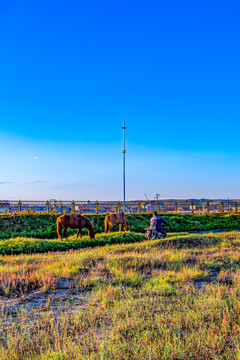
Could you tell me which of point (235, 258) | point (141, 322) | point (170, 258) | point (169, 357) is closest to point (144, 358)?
point (169, 357)

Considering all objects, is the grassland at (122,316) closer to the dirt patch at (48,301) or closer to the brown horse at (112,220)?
the dirt patch at (48,301)

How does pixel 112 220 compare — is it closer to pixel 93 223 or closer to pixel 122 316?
pixel 93 223

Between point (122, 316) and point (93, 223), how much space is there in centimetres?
2108

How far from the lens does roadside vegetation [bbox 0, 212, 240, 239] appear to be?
22.0 m

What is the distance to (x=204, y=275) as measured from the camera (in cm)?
737

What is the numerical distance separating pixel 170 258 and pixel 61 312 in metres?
5.25

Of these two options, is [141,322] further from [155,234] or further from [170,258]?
[155,234]

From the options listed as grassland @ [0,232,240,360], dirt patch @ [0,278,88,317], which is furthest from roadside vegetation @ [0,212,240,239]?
dirt patch @ [0,278,88,317]

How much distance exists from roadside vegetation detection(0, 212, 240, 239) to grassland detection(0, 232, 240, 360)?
1397 centimetres

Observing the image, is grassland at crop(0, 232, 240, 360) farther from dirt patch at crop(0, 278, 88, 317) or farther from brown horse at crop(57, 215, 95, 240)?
brown horse at crop(57, 215, 95, 240)

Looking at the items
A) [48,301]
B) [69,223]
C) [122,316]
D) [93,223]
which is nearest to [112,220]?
[69,223]

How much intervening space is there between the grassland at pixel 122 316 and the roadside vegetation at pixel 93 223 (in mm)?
13973

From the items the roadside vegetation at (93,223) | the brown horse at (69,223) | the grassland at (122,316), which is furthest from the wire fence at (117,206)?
the grassland at (122,316)

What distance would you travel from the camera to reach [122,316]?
475 centimetres
